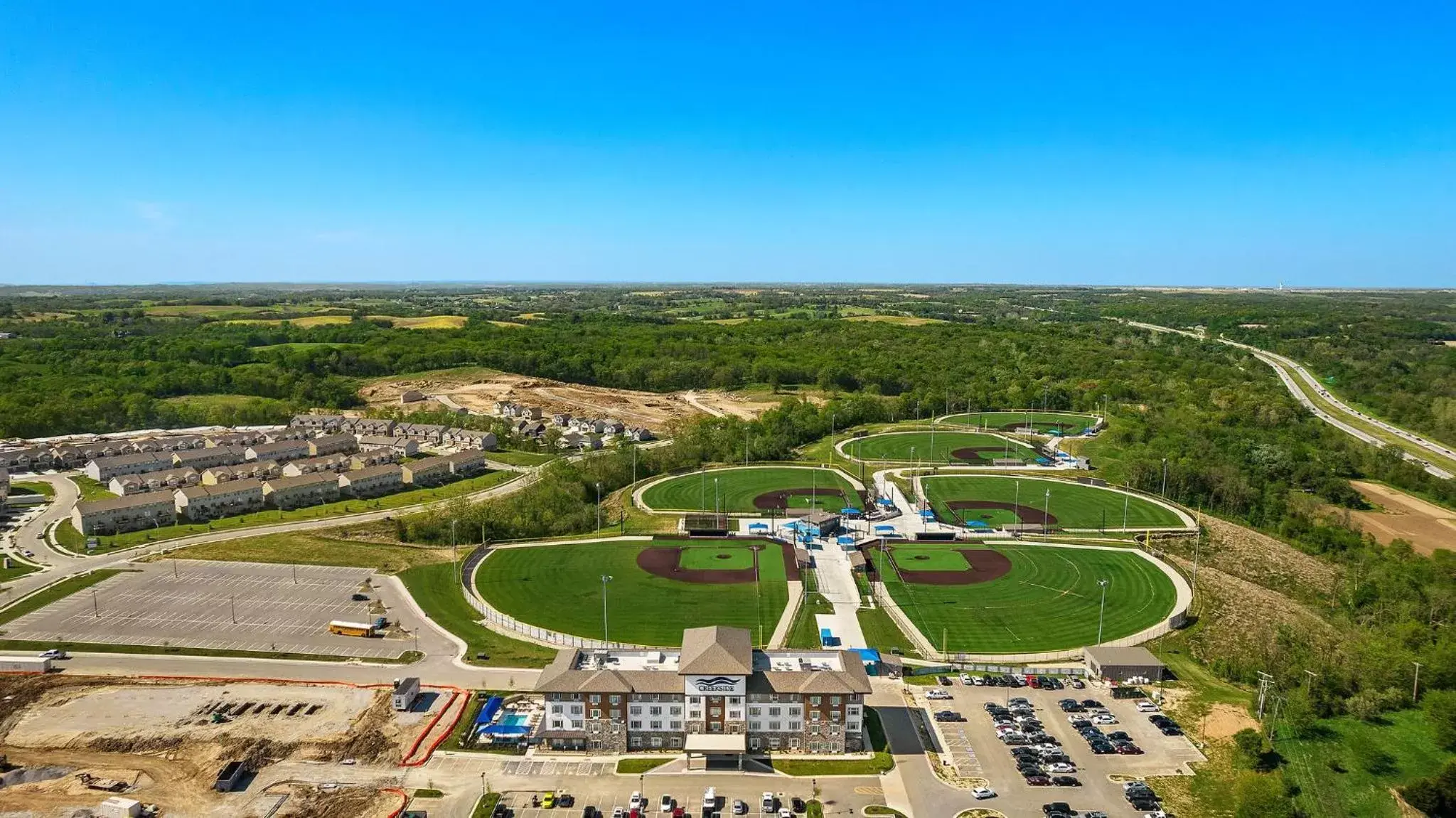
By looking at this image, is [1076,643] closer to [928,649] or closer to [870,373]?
[928,649]

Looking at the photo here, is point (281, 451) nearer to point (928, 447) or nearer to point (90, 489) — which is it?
point (90, 489)

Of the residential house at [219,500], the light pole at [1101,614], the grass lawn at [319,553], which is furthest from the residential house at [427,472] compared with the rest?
the light pole at [1101,614]

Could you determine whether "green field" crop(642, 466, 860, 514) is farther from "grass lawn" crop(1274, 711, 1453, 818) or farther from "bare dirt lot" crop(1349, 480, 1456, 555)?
"bare dirt lot" crop(1349, 480, 1456, 555)

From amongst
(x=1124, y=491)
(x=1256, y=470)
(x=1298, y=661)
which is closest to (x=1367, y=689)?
(x=1298, y=661)

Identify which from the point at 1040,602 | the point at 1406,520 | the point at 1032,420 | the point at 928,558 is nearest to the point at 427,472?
the point at 928,558

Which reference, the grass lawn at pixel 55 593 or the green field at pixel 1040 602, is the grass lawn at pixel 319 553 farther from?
the green field at pixel 1040 602

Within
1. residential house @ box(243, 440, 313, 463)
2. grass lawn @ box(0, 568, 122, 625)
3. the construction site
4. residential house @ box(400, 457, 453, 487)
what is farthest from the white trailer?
residential house @ box(243, 440, 313, 463)
